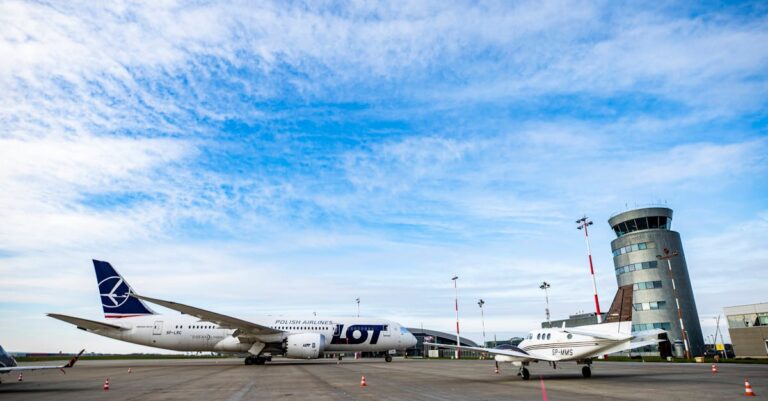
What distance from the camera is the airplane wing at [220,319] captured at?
95.4ft

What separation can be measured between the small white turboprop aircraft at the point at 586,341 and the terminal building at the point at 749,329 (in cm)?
5134

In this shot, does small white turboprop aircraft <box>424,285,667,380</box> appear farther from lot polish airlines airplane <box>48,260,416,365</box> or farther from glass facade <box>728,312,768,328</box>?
glass facade <box>728,312,768,328</box>

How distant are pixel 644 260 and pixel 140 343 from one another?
68.8 meters

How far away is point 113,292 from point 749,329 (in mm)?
72194

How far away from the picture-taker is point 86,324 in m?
33.6

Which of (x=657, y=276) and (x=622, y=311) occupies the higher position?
(x=657, y=276)

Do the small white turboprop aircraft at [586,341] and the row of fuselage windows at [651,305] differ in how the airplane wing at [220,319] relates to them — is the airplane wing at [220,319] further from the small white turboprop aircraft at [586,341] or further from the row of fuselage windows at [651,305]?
the row of fuselage windows at [651,305]

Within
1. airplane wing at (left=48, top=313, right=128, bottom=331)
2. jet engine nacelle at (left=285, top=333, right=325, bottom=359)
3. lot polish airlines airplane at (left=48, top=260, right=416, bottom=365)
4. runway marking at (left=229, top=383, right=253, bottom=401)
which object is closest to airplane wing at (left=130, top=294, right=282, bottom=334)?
lot polish airlines airplane at (left=48, top=260, right=416, bottom=365)

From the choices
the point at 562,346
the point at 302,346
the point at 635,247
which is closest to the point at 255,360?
the point at 302,346

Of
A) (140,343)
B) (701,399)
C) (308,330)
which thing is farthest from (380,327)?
(701,399)

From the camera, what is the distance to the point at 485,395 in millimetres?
13039

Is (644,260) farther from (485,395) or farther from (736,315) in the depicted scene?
(485,395)

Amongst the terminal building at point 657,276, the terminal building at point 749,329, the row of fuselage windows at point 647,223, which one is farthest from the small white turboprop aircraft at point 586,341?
the row of fuselage windows at point 647,223

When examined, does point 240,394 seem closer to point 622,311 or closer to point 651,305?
point 622,311
